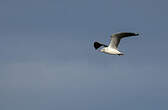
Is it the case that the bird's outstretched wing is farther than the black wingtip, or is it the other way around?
the black wingtip

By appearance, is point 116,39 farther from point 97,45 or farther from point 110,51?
point 97,45

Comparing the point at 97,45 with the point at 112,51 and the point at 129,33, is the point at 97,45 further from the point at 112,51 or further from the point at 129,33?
the point at 129,33

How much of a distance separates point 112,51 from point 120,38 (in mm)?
1675

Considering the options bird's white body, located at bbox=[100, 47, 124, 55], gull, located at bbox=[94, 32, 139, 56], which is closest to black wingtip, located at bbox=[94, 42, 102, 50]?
gull, located at bbox=[94, 32, 139, 56]

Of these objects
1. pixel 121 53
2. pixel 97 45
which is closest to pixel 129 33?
pixel 121 53

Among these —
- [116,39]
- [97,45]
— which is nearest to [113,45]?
[116,39]

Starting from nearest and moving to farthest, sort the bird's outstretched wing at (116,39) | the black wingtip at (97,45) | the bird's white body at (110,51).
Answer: the bird's outstretched wing at (116,39)
the bird's white body at (110,51)
the black wingtip at (97,45)

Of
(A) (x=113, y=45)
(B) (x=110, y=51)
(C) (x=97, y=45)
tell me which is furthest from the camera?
(C) (x=97, y=45)

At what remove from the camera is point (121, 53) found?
55.1 m

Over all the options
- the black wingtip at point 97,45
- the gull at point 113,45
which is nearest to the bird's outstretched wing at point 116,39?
the gull at point 113,45

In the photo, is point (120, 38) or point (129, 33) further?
point (120, 38)

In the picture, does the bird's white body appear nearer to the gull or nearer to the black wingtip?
the gull

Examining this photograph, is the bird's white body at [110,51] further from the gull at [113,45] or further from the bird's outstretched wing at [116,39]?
the bird's outstretched wing at [116,39]

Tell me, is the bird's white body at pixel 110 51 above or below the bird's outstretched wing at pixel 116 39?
below
